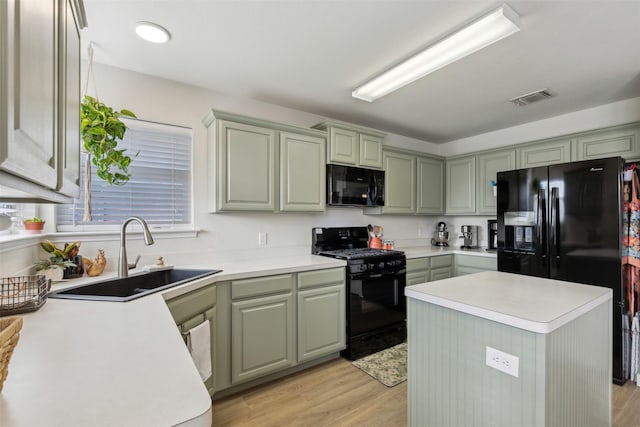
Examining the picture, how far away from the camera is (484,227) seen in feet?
13.1

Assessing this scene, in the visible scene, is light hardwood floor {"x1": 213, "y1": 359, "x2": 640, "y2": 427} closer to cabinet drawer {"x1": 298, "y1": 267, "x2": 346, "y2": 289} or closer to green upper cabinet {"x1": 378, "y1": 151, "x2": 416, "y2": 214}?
cabinet drawer {"x1": 298, "y1": 267, "x2": 346, "y2": 289}

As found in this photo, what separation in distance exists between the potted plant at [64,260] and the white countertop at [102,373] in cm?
69

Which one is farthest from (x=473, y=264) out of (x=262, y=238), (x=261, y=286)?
(x=261, y=286)

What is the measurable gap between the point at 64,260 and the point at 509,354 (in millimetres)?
2502

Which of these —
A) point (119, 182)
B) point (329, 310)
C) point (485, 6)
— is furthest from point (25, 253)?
point (485, 6)

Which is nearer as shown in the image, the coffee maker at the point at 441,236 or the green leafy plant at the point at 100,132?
the green leafy plant at the point at 100,132

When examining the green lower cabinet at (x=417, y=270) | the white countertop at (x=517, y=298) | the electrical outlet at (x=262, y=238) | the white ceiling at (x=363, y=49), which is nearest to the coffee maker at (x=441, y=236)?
the green lower cabinet at (x=417, y=270)

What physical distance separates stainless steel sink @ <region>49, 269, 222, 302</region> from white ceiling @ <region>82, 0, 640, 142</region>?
155 cm

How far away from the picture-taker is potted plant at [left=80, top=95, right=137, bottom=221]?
183cm

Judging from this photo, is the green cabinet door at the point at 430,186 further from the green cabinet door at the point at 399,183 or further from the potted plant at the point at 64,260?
the potted plant at the point at 64,260

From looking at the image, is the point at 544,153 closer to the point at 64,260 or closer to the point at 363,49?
the point at 363,49

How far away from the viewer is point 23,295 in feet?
4.03

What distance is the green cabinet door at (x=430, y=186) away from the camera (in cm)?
387

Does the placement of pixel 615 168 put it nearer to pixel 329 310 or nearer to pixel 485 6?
pixel 485 6
